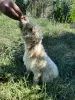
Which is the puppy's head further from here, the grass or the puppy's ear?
the grass

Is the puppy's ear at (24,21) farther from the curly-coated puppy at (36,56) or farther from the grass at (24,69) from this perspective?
the grass at (24,69)

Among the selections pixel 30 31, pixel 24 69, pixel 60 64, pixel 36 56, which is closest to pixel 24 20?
pixel 30 31

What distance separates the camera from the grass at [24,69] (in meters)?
4.60

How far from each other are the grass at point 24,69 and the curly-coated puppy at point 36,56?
6.5 inches

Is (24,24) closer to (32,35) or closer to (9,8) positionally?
(32,35)

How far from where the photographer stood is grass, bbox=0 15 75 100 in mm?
4598

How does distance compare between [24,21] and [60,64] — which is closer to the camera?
[24,21]

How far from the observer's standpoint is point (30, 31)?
4.10 metres

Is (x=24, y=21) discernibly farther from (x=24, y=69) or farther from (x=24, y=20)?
(x=24, y=69)

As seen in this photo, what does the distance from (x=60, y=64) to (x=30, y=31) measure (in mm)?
1766

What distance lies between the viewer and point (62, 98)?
4.64 metres

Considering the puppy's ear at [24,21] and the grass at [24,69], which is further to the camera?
the grass at [24,69]

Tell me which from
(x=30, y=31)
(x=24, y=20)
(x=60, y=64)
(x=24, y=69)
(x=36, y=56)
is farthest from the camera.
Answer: (x=60, y=64)

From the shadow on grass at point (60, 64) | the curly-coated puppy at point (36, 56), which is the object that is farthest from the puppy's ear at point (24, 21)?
the shadow on grass at point (60, 64)
